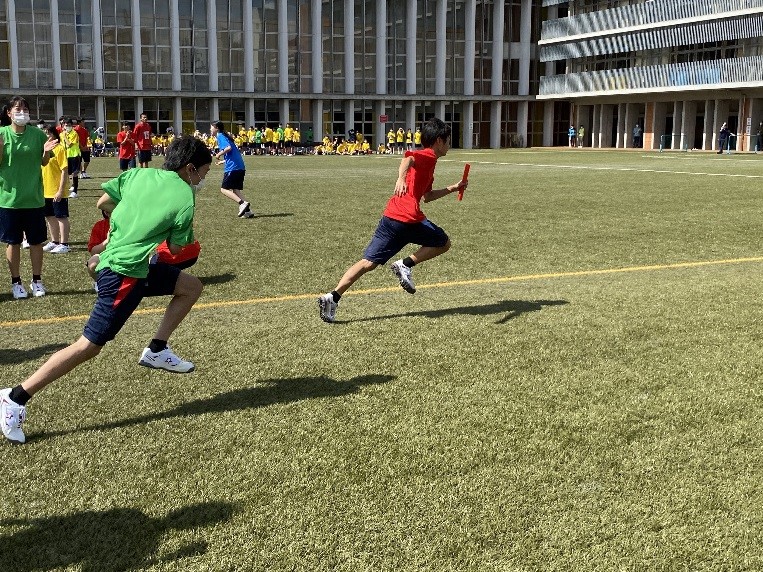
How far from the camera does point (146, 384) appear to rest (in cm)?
525

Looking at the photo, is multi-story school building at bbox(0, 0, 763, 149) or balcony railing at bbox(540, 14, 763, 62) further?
Result: multi-story school building at bbox(0, 0, 763, 149)

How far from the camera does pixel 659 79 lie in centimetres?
5328

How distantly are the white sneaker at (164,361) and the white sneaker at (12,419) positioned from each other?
1.08 m

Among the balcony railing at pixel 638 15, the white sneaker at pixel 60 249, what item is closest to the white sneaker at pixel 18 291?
the white sneaker at pixel 60 249

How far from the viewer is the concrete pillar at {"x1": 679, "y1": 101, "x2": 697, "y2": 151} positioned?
2111 inches

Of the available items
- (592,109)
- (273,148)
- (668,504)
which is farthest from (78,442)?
(592,109)

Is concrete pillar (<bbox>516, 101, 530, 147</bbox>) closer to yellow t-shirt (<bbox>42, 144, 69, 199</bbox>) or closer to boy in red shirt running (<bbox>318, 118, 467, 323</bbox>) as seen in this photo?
yellow t-shirt (<bbox>42, 144, 69, 199</bbox>)

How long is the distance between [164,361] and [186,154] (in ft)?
4.80

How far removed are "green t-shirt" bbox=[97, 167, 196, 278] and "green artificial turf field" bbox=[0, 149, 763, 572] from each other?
35.0 inches

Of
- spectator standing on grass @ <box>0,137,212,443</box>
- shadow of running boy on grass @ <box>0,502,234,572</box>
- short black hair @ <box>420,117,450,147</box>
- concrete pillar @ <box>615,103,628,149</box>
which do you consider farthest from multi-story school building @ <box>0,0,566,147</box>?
shadow of running boy on grass @ <box>0,502,234,572</box>

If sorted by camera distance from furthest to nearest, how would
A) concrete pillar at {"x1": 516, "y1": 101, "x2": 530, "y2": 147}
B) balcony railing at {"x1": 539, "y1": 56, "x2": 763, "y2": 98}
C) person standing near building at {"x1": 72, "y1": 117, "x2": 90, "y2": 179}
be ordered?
concrete pillar at {"x1": 516, "y1": 101, "x2": 530, "y2": 147}
balcony railing at {"x1": 539, "y1": 56, "x2": 763, "y2": 98}
person standing near building at {"x1": 72, "y1": 117, "x2": 90, "y2": 179}

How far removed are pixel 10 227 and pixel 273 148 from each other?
46305 mm

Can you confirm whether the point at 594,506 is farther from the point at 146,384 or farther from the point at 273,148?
the point at 273,148

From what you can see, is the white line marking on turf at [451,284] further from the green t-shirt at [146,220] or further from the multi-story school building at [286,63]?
the multi-story school building at [286,63]
